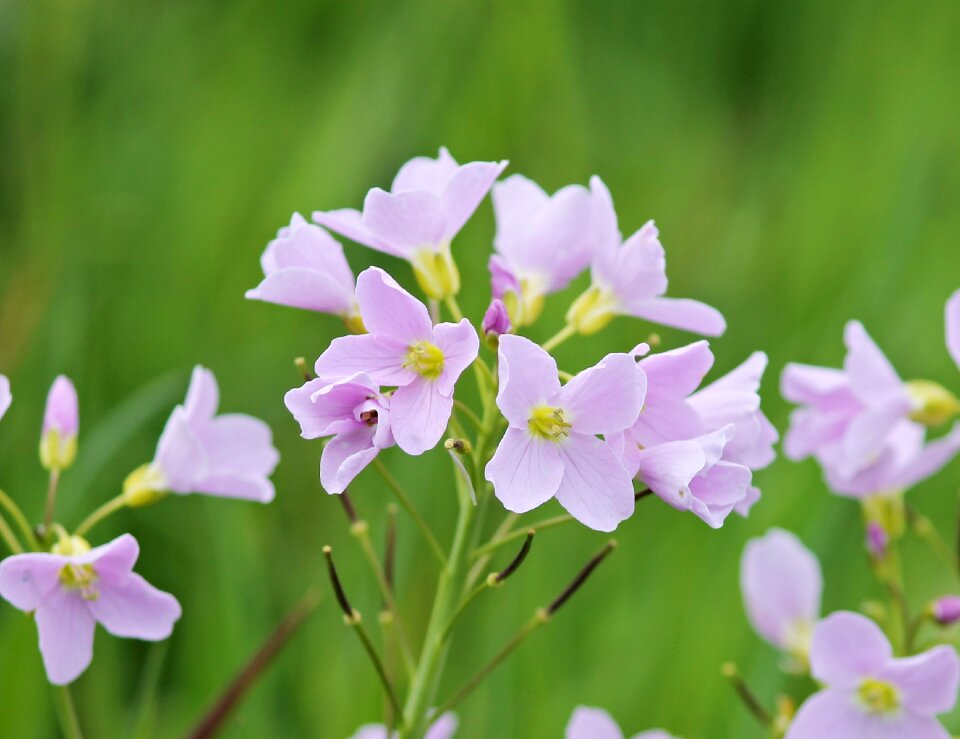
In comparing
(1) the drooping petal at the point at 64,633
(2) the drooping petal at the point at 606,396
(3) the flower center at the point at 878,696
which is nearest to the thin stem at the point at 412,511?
(2) the drooping petal at the point at 606,396

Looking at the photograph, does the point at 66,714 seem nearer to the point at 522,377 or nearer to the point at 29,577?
the point at 29,577

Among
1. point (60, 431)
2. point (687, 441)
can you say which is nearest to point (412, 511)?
point (687, 441)

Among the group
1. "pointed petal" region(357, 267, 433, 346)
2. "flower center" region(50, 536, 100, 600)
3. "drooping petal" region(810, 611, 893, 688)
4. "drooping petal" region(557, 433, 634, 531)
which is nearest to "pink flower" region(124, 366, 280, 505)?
"flower center" region(50, 536, 100, 600)

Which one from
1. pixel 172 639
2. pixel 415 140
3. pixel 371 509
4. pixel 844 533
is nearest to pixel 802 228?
pixel 415 140

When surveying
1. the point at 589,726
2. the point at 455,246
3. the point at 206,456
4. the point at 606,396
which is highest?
the point at 606,396

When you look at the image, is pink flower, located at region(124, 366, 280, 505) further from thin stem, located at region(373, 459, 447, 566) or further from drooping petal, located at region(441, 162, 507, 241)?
drooping petal, located at region(441, 162, 507, 241)

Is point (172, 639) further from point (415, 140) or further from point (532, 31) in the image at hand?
point (532, 31)
